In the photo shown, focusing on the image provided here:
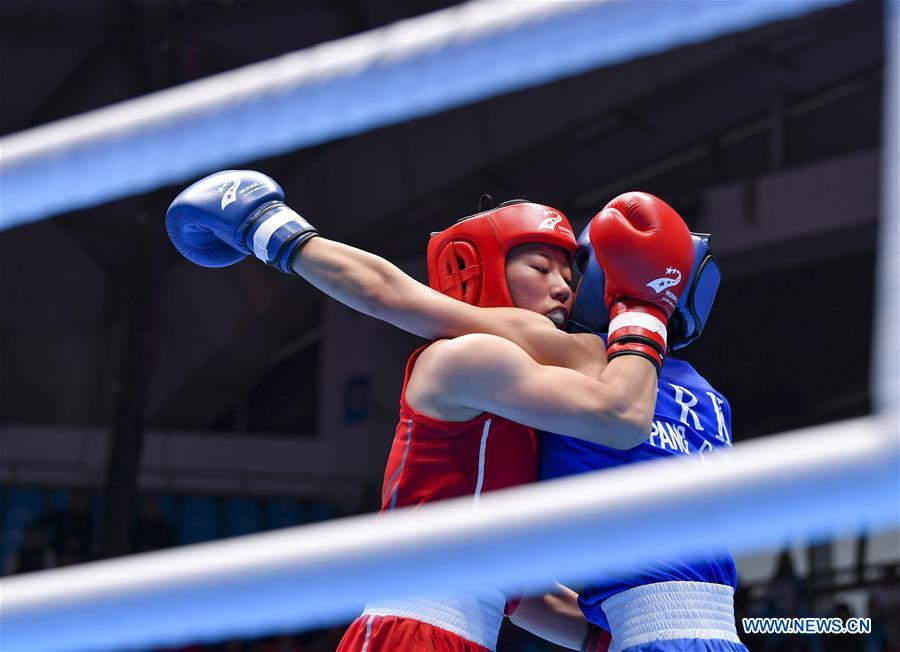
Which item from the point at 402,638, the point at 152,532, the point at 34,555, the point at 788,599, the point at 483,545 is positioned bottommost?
the point at 483,545

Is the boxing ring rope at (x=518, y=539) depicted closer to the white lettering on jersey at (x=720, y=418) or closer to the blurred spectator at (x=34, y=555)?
the white lettering on jersey at (x=720, y=418)

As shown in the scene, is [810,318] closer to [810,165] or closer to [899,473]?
[810,165]

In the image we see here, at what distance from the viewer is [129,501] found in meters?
Answer: 7.06

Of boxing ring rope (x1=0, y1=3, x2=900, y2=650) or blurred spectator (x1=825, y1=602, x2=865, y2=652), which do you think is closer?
boxing ring rope (x1=0, y1=3, x2=900, y2=650)

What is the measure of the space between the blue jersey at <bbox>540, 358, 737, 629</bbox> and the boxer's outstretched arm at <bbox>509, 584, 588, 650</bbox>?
0.46 ft

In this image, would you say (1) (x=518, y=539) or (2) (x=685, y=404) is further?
(2) (x=685, y=404)

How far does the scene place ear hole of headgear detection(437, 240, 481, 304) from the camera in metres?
2.00

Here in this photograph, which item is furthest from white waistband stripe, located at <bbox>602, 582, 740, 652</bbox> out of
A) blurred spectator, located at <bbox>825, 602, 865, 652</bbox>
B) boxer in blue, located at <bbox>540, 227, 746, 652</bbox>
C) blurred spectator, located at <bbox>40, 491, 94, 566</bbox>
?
blurred spectator, located at <bbox>40, 491, 94, 566</bbox>

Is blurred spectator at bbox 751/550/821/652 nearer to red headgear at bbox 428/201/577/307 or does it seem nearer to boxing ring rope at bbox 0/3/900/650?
red headgear at bbox 428/201/577/307

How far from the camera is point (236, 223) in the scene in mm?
1808

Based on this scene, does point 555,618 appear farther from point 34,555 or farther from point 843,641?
point 34,555

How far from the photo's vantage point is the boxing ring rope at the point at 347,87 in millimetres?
762

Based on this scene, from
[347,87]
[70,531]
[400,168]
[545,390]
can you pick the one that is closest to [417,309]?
[545,390]

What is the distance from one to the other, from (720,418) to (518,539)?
1.50 meters
